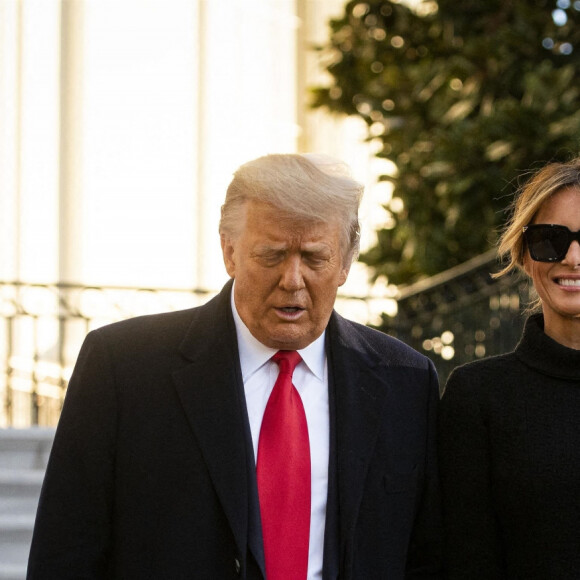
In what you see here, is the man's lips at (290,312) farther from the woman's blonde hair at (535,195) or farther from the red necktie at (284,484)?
the woman's blonde hair at (535,195)

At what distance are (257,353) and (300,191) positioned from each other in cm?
42

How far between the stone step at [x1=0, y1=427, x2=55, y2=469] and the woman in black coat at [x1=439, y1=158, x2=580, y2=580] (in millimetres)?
4342

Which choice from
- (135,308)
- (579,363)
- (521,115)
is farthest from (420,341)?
(579,363)

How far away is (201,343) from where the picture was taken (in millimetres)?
2568

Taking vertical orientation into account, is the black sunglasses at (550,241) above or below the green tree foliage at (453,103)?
below

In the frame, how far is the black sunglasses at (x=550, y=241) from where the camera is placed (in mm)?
2502

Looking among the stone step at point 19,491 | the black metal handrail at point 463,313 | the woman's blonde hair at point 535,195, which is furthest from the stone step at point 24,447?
the woman's blonde hair at point 535,195

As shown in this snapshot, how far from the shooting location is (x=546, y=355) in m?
2.55

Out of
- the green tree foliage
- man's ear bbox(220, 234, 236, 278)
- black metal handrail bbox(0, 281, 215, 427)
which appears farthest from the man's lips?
black metal handrail bbox(0, 281, 215, 427)

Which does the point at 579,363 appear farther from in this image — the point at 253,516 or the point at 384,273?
the point at 384,273

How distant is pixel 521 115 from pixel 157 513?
525 cm

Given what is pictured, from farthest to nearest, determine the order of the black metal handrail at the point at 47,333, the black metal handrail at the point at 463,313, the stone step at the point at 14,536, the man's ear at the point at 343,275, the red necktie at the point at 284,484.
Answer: the black metal handrail at the point at 47,333 → the black metal handrail at the point at 463,313 → the stone step at the point at 14,536 → the man's ear at the point at 343,275 → the red necktie at the point at 284,484

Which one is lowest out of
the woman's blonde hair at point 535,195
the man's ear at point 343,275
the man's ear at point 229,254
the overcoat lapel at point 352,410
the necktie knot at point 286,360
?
the overcoat lapel at point 352,410

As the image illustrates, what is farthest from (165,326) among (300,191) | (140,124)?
(140,124)
